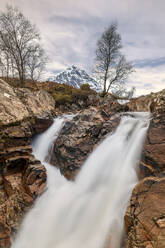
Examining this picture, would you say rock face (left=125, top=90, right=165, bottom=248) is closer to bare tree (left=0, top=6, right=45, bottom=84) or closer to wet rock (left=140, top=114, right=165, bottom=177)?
wet rock (left=140, top=114, right=165, bottom=177)

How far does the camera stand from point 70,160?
6375 millimetres

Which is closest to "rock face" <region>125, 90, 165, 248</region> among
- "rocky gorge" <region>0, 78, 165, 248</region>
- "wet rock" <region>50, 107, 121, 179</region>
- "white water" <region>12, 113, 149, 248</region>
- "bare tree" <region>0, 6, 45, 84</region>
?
"rocky gorge" <region>0, 78, 165, 248</region>

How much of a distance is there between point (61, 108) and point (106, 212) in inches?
423

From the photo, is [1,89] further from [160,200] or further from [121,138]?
[160,200]

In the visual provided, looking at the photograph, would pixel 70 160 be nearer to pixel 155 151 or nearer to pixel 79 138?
pixel 79 138

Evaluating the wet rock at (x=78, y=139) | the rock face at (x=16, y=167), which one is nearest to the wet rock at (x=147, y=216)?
the wet rock at (x=78, y=139)

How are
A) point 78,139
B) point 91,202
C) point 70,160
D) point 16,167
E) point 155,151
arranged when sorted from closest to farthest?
point 155,151 → point 91,202 → point 16,167 → point 70,160 → point 78,139

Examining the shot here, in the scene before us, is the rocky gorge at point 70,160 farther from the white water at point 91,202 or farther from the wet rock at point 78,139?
the white water at point 91,202

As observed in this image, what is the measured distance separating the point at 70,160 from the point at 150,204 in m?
4.17

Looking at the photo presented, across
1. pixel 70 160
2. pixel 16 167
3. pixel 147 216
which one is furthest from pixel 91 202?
pixel 16 167

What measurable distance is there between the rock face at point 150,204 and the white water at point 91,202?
65cm

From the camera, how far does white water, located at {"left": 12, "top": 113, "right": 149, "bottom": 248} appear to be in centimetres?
388

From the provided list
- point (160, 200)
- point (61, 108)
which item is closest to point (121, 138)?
point (160, 200)

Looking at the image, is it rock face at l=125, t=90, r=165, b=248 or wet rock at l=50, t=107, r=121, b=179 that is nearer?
rock face at l=125, t=90, r=165, b=248
